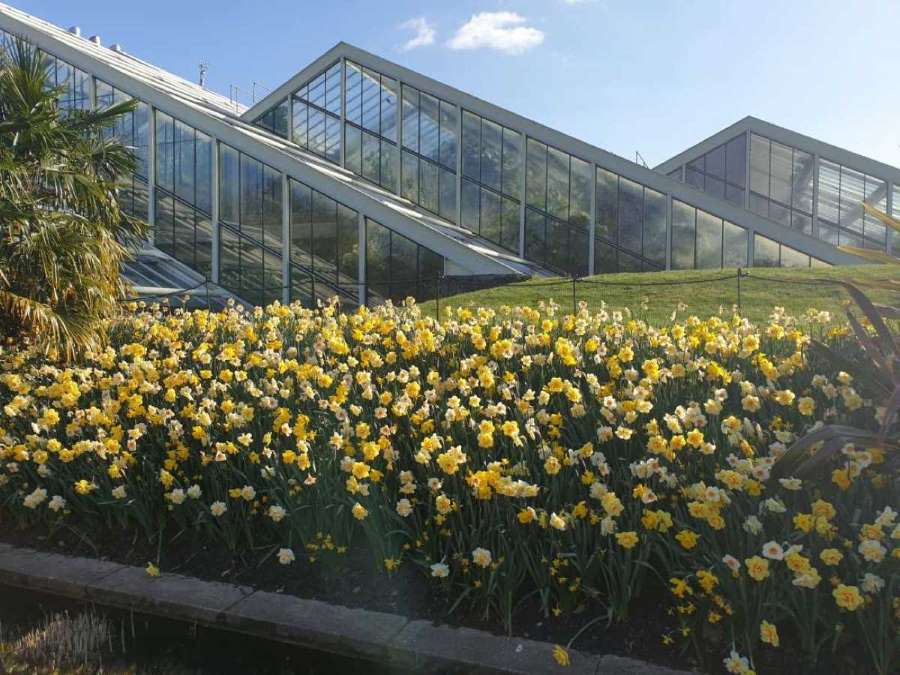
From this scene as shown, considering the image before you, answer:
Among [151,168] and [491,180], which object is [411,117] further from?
[151,168]

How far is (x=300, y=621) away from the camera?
3.36 metres

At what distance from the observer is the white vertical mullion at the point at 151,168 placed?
24828mm

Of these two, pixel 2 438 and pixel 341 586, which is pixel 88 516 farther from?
pixel 341 586

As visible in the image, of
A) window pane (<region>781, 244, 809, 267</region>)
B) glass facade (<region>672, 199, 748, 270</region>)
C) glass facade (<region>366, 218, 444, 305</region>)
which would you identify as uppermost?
glass facade (<region>672, 199, 748, 270</region>)

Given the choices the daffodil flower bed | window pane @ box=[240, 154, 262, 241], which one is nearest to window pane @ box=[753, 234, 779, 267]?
window pane @ box=[240, 154, 262, 241]

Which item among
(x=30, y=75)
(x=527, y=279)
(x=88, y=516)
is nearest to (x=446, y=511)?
(x=88, y=516)

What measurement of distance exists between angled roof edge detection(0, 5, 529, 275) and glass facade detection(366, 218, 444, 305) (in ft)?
0.80

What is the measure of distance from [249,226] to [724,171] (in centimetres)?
1940

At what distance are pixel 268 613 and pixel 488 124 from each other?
25.1 meters

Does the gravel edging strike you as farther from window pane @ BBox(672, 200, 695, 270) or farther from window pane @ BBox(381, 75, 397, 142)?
window pane @ BBox(381, 75, 397, 142)

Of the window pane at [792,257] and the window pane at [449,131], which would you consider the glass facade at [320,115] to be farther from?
the window pane at [792,257]

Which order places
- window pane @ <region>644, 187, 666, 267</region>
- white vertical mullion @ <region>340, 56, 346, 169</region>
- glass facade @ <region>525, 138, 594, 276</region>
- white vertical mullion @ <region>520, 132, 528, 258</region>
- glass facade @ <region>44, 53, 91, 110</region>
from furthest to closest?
white vertical mullion @ <region>340, 56, 346, 169</region> → white vertical mullion @ <region>520, 132, 528, 258</region> → glass facade @ <region>44, 53, 91, 110</region> → glass facade @ <region>525, 138, 594, 276</region> → window pane @ <region>644, 187, 666, 267</region>

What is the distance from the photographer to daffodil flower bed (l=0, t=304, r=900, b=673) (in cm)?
291

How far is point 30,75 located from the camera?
287 inches
